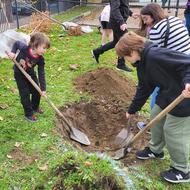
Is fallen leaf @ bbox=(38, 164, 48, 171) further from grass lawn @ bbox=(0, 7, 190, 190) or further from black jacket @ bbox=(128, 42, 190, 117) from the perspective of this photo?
black jacket @ bbox=(128, 42, 190, 117)

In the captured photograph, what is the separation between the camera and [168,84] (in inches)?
136

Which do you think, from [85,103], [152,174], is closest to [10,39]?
[85,103]

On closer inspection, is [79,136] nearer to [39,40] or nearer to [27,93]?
[27,93]

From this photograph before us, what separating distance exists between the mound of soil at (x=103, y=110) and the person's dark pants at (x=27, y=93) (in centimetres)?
42

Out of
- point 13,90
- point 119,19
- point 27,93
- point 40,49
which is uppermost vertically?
point 40,49

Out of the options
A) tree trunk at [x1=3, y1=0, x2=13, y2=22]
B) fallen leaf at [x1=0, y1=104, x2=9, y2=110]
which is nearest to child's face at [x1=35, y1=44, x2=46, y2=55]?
fallen leaf at [x1=0, y1=104, x2=9, y2=110]

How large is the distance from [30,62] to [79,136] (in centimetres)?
109

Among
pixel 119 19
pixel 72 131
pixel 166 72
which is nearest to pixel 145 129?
pixel 166 72

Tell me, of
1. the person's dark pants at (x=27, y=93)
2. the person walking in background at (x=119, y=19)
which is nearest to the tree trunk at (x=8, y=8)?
the person walking in background at (x=119, y=19)

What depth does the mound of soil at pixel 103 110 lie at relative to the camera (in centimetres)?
480

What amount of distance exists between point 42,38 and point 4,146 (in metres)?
1.32

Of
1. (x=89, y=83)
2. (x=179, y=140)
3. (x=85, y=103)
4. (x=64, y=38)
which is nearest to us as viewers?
(x=179, y=140)

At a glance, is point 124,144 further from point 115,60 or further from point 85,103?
point 115,60

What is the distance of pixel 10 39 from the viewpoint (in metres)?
8.30
